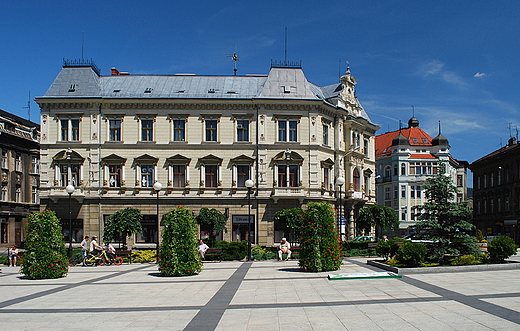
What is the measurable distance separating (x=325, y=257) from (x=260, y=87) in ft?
83.8

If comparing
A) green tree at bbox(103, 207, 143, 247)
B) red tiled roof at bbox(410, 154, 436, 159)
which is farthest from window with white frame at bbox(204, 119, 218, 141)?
red tiled roof at bbox(410, 154, 436, 159)

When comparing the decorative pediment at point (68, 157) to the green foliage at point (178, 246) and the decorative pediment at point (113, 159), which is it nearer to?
the decorative pediment at point (113, 159)

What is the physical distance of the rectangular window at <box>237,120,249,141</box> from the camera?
42438 mm

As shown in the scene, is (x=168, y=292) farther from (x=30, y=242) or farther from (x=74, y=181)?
(x=74, y=181)

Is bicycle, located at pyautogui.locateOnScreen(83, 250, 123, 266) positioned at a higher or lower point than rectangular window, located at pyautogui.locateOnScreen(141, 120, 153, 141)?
lower

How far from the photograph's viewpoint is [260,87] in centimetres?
4434

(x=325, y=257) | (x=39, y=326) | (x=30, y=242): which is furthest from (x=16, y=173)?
(x=39, y=326)

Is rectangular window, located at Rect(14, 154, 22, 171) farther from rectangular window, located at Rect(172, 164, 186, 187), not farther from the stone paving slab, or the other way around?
the stone paving slab

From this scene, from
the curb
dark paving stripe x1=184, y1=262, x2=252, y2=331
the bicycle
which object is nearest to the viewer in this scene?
dark paving stripe x1=184, y1=262, x2=252, y2=331

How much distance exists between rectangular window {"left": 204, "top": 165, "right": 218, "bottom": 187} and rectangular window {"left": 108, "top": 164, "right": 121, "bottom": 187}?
7.44 m

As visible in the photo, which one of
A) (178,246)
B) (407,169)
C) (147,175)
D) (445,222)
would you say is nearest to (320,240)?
(445,222)

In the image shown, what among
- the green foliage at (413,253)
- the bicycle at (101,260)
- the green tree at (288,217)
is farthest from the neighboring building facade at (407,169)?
the green foliage at (413,253)

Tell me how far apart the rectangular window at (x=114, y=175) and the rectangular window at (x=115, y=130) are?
2.41m

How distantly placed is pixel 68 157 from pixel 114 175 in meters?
4.07
